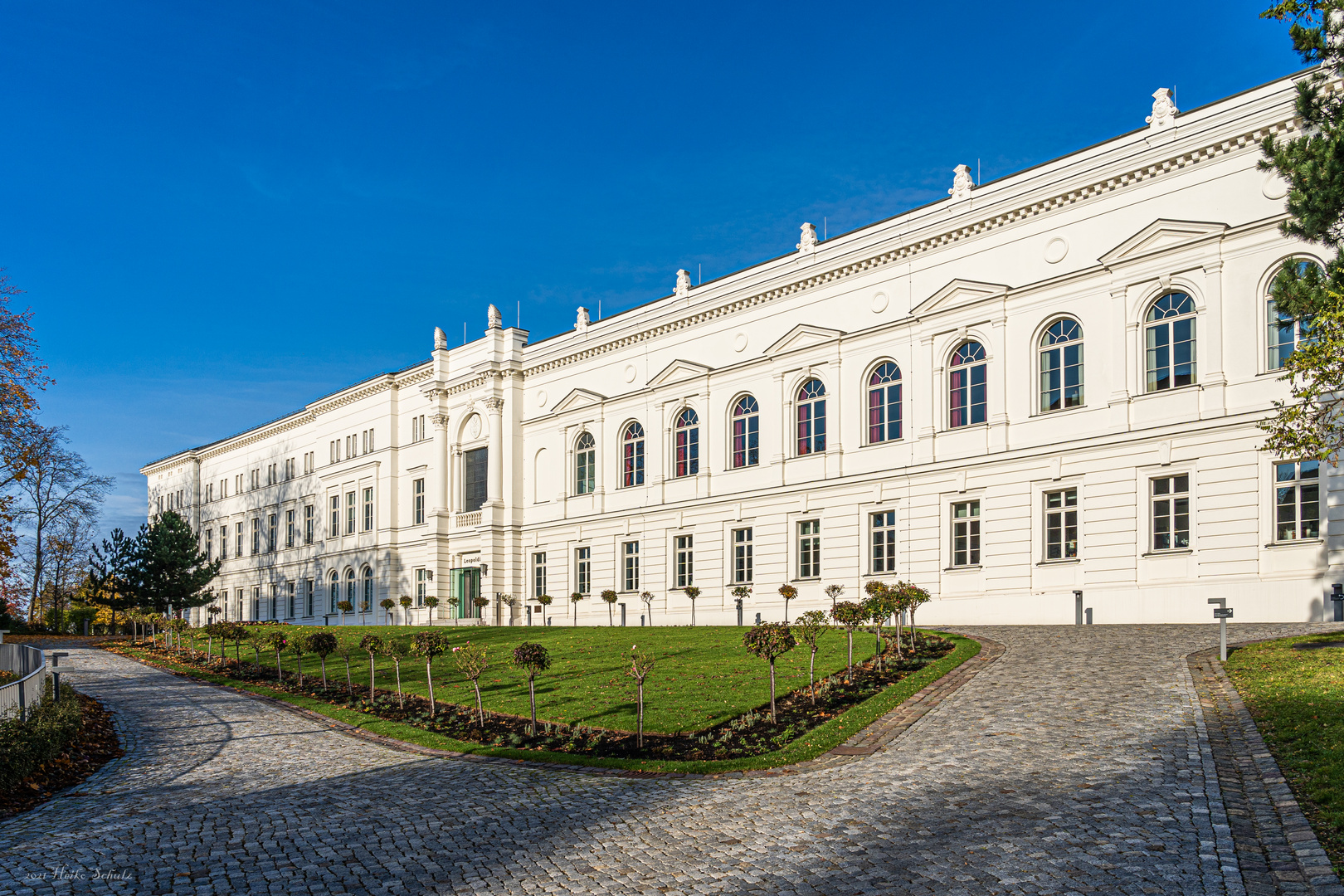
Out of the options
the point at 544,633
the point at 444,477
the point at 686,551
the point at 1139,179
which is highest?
the point at 1139,179

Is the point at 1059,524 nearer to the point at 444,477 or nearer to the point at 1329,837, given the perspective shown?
the point at 1329,837

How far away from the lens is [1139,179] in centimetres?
2825

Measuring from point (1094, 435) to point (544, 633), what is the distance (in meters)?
18.7

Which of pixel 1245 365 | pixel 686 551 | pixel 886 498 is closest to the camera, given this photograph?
pixel 1245 365

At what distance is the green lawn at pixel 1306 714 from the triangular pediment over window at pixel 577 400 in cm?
3073

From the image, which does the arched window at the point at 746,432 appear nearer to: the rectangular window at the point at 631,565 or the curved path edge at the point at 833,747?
the rectangular window at the point at 631,565

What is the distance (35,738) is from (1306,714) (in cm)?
1731

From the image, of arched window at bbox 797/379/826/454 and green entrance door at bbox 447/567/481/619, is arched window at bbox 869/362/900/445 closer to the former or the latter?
arched window at bbox 797/379/826/454

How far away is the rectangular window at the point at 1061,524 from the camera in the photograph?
29.0 metres

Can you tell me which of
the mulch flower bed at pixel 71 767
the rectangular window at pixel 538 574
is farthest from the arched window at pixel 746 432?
the mulch flower bed at pixel 71 767

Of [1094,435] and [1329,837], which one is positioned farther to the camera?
[1094,435]

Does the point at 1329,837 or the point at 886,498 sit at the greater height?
the point at 886,498

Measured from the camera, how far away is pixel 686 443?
138ft

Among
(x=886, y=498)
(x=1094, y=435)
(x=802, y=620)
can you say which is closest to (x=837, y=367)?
(x=886, y=498)
